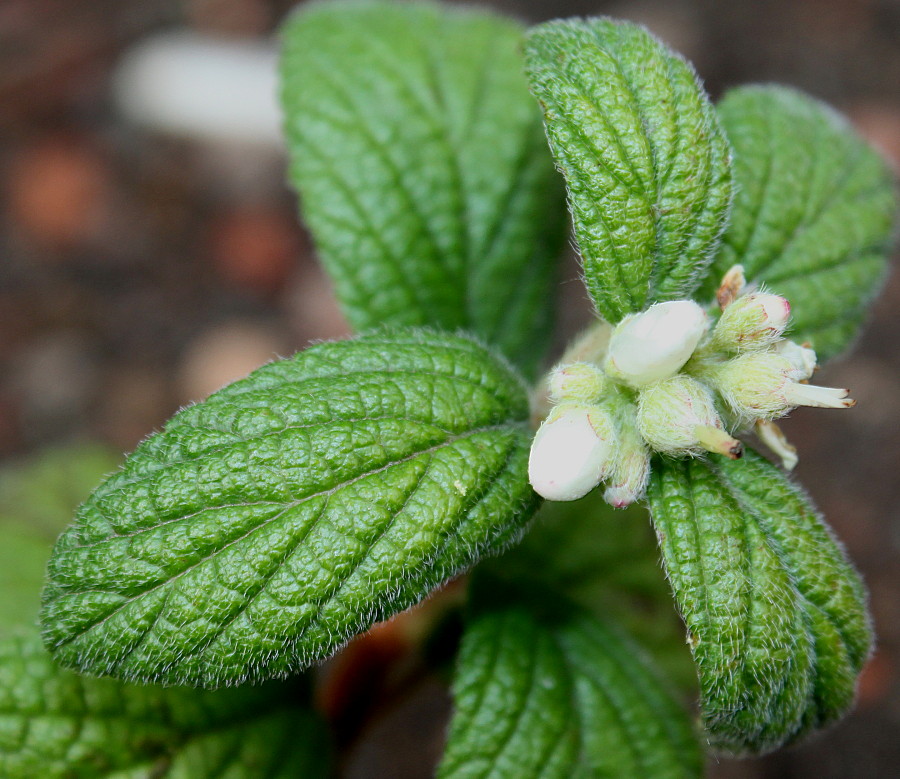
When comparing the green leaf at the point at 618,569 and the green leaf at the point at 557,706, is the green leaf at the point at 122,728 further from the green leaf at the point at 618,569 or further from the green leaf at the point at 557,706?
the green leaf at the point at 618,569

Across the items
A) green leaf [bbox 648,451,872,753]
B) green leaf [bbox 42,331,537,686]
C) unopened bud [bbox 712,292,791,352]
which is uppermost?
unopened bud [bbox 712,292,791,352]

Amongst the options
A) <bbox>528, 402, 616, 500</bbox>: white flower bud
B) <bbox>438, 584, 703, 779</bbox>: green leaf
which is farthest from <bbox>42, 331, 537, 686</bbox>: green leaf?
<bbox>438, 584, 703, 779</bbox>: green leaf

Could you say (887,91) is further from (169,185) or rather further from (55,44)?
(55,44)

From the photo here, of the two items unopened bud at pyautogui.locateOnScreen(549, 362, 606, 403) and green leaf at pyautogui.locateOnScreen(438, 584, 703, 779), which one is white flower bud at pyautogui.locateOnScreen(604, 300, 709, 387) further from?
green leaf at pyautogui.locateOnScreen(438, 584, 703, 779)

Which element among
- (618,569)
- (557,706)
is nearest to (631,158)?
(557,706)

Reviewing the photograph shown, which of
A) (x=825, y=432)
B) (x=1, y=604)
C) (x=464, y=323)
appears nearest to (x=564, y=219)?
(x=464, y=323)

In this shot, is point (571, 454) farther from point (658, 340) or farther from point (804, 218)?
point (804, 218)

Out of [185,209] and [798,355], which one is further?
[185,209]
